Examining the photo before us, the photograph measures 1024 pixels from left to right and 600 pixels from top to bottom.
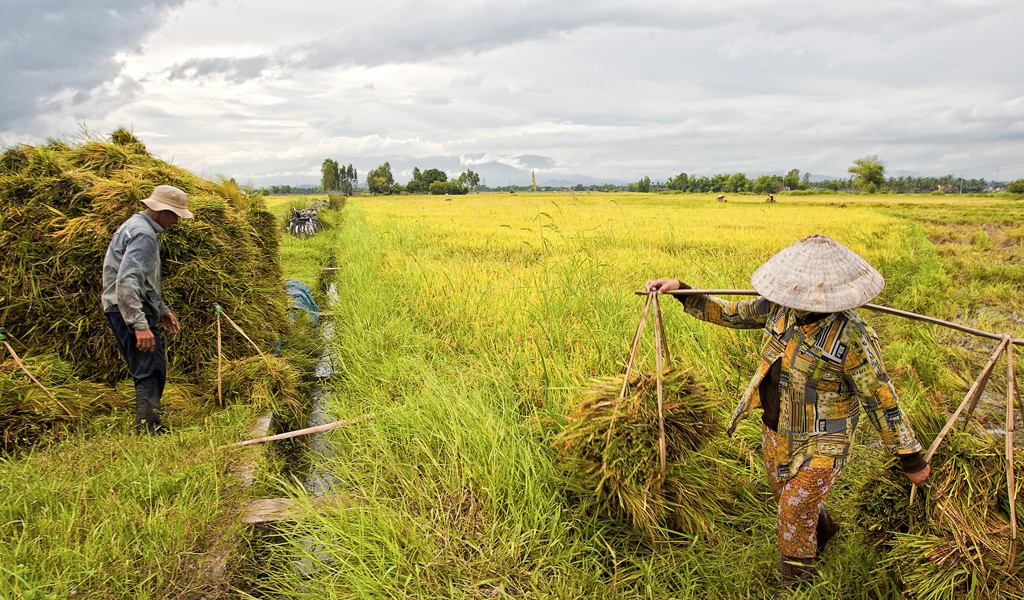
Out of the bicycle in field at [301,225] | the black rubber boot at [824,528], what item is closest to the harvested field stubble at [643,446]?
the black rubber boot at [824,528]

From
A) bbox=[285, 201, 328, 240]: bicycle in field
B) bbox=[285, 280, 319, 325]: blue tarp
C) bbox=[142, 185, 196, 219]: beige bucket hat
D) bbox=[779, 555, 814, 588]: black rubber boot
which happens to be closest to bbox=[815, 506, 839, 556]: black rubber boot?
bbox=[779, 555, 814, 588]: black rubber boot

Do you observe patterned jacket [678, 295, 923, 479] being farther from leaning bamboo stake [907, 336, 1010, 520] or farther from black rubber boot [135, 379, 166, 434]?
black rubber boot [135, 379, 166, 434]

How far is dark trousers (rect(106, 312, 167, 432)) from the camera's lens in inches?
129

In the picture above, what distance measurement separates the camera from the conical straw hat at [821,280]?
1694mm

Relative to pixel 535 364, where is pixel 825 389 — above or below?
above

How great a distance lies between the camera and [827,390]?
1.80 meters

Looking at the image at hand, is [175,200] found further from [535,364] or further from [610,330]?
[610,330]

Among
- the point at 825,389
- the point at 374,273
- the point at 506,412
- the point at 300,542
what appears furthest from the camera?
the point at 374,273

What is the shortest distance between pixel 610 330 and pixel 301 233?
12.7 m

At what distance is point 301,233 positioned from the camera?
46.6 feet

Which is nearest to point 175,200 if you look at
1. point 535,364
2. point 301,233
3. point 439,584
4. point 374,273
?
point 535,364

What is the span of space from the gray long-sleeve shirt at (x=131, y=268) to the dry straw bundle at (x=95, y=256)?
57cm

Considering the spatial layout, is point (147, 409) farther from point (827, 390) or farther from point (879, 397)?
point (879, 397)

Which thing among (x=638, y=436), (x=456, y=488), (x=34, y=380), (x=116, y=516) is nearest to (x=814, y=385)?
(x=638, y=436)
